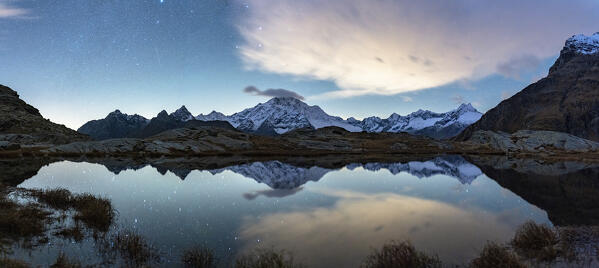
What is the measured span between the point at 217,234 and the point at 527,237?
1817 cm

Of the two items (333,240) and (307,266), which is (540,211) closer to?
(333,240)

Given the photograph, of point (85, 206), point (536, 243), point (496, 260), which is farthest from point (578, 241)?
point (85, 206)

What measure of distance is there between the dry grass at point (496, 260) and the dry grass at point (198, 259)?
1205 cm

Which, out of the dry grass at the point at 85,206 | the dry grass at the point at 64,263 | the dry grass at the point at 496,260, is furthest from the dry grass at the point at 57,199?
the dry grass at the point at 496,260

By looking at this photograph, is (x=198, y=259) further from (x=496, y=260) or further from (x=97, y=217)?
(x=496, y=260)

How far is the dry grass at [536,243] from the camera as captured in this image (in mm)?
16453

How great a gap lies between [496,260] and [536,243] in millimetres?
5915

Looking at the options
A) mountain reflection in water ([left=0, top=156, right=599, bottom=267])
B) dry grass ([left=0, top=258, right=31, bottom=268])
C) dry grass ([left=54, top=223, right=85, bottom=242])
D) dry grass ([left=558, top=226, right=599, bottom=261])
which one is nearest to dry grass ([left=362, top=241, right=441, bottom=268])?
mountain reflection in water ([left=0, top=156, right=599, bottom=267])

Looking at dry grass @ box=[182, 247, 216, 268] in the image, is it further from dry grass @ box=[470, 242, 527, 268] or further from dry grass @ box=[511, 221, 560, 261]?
dry grass @ box=[511, 221, 560, 261]

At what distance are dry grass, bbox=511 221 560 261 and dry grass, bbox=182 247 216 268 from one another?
616 inches

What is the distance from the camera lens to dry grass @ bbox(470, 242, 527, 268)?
13555mm

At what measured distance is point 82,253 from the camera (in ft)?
51.6

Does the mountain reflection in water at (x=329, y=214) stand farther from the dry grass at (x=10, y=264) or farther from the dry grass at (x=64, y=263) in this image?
the dry grass at (x=10, y=264)

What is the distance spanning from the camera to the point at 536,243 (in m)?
18.0
